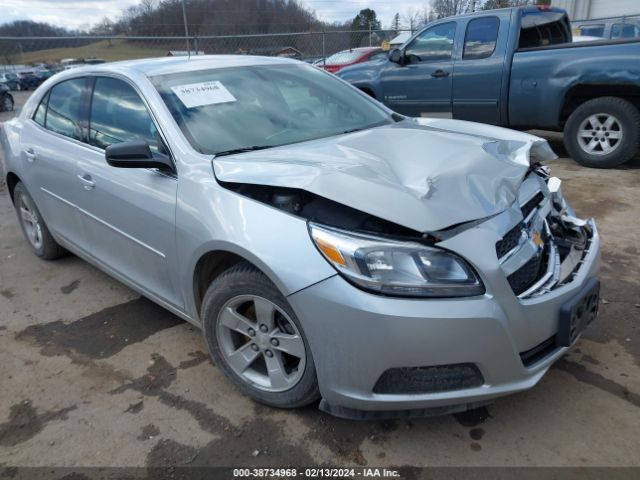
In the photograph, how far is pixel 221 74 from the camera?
3111 mm

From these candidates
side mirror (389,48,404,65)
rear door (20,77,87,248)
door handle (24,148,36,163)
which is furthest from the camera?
side mirror (389,48,404,65)

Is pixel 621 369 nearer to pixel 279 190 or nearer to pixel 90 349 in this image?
pixel 279 190

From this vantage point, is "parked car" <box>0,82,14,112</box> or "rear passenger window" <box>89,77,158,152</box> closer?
"rear passenger window" <box>89,77,158,152</box>

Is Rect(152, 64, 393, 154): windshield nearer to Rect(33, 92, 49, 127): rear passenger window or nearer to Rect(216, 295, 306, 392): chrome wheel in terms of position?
Rect(216, 295, 306, 392): chrome wheel

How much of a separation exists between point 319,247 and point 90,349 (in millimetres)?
1893

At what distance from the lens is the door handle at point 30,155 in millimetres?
3893

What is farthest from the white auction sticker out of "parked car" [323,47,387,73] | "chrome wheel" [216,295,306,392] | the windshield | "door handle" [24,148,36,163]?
"parked car" [323,47,387,73]

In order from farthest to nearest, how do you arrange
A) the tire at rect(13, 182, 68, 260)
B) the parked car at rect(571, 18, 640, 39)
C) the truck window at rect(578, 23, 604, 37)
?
the truck window at rect(578, 23, 604, 37)
the parked car at rect(571, 18, 640, 39)
the tire at rect(13, 182, 68, 260)

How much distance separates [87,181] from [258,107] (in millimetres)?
1197

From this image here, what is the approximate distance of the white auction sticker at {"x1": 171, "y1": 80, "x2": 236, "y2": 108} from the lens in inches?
111

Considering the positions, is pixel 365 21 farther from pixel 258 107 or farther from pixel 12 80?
pixel 258 107

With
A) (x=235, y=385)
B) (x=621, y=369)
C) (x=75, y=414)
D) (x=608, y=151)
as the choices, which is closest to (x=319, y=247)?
(x=235, y=385)

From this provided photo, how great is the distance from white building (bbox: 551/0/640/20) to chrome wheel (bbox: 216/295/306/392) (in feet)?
99.8

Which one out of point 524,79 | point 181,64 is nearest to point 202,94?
point 181,64
